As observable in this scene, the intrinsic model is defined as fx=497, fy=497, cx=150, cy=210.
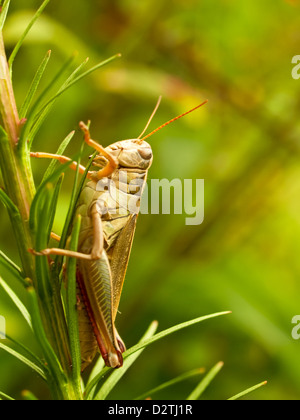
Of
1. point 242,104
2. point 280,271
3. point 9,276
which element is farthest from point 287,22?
point 9,276

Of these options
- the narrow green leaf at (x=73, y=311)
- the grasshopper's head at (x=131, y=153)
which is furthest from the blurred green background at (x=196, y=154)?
the narrow green leaf at (x=73, y=311)

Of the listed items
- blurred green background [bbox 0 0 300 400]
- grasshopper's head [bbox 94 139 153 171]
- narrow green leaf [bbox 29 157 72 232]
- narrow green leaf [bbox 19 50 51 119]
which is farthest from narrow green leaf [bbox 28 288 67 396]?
blurred green background [bbox 0 0 300 400]

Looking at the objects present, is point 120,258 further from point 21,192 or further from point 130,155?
point 21,192

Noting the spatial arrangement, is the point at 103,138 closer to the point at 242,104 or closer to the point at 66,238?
the point at 242,104

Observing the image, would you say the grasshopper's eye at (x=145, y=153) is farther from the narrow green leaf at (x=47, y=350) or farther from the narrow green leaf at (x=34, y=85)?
the narrow green leaf at (x=47, y=350)

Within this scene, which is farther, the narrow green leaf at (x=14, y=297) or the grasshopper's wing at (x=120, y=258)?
the grasshopper's wing at (x=120, y=258)

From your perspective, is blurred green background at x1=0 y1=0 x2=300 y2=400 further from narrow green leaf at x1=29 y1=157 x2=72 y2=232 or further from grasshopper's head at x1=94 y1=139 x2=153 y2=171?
narrow green leaf at x1=29 y1=157 x2=72 y2=232
